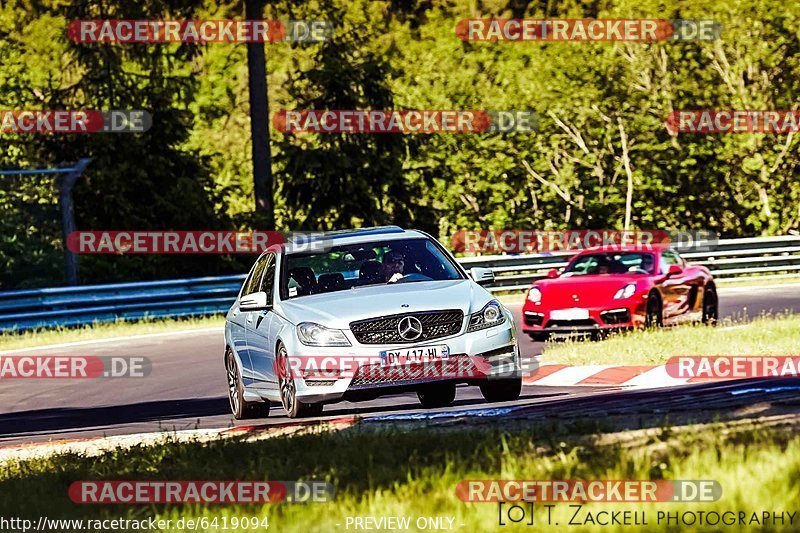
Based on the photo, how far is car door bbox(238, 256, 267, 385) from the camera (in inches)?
541

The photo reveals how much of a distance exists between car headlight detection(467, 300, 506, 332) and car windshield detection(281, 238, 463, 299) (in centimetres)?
78

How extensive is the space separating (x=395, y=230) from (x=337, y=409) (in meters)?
1.91

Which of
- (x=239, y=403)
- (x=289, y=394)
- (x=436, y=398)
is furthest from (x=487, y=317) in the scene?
(x=239, y=403)

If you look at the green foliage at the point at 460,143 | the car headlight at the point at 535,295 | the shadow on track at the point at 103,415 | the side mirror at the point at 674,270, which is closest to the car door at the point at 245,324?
the shadow on track at the point at 103,415

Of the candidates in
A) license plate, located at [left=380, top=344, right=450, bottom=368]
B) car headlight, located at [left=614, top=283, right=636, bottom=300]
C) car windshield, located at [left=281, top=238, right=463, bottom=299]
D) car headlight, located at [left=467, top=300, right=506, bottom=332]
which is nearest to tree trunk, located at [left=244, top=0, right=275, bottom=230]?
car headlight, located at [left=614, top=283, right=636, bottom=300]

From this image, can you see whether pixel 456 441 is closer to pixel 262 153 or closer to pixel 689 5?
pixel 262 153

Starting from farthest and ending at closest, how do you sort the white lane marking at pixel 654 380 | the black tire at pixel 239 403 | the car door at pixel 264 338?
1. the white lane marking at pixel 654 380
2. the black tire at pixel 239 403
3. the car door at pixel 264 338

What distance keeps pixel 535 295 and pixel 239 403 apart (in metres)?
8.08

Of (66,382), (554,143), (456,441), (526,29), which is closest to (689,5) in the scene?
(554,143)

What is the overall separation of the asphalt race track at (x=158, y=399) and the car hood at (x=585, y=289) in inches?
28.7

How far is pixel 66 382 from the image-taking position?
1975cm

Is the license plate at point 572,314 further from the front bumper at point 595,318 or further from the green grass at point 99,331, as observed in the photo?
the green grass at point 99,331

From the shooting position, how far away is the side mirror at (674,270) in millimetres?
21641

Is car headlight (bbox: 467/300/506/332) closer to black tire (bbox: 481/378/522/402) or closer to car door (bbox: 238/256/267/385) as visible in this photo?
black tire (bbox: 481/378/522/402)
